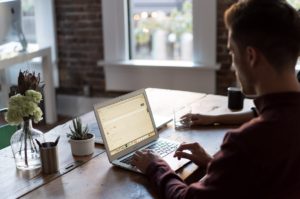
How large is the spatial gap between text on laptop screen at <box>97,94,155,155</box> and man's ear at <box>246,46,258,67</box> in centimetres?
72

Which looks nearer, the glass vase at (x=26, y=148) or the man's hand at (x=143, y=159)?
the man's hand at (x=143, y=159)

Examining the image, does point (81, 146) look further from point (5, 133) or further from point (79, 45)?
point (79, 45)

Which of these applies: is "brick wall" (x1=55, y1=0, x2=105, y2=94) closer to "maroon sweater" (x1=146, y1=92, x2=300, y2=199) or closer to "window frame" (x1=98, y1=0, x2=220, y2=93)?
"window frame" (x1=98, y1=0, x2=220, y2=93)

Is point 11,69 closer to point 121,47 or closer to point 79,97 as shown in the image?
point 79,97

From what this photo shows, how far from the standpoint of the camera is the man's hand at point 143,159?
1.69m

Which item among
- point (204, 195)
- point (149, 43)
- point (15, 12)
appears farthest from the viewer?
point (149, 43)

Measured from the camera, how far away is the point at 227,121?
2299 millimetres

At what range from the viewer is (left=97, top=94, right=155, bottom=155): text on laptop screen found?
1826 millimetres

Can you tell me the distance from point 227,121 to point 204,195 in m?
1.03

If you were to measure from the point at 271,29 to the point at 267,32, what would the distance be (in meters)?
0.01

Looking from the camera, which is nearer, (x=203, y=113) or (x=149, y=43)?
(x=203, y=113)

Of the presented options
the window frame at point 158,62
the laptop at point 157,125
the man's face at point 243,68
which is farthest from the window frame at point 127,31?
the man's face at point 243,68

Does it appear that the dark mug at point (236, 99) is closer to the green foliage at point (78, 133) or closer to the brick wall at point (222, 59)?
the green foliage at point (78, 133)

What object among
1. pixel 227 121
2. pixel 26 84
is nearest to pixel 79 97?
pixel 227 121
